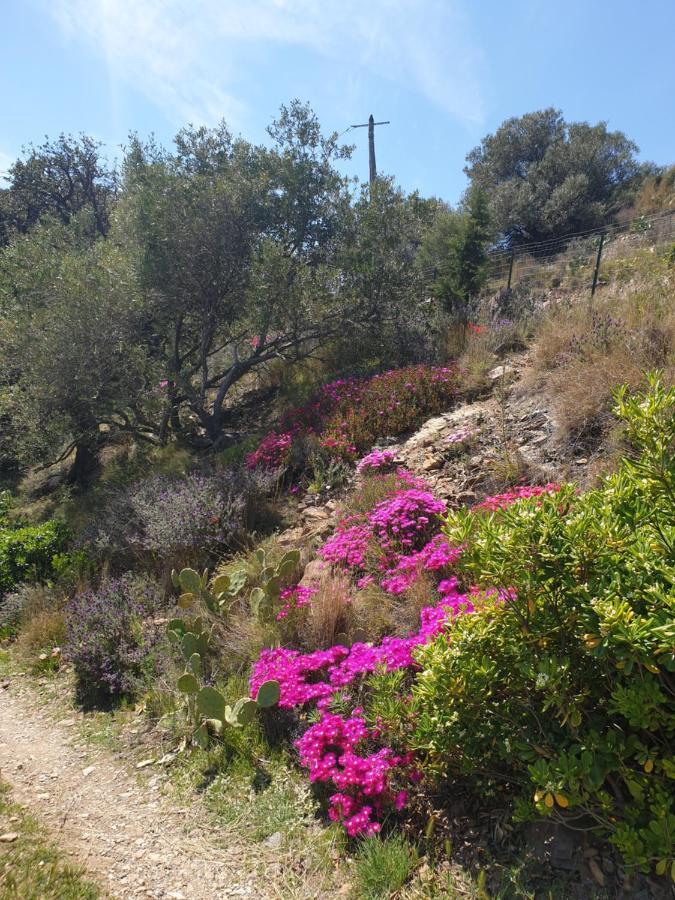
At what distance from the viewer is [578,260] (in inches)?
470

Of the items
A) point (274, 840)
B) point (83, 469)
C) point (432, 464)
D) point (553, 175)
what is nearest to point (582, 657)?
point (274, 840)

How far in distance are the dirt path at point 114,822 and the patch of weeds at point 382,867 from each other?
439 mm

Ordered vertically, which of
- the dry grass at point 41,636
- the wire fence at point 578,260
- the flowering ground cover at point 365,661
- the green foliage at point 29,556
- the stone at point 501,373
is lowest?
the dry grass at point 41,636

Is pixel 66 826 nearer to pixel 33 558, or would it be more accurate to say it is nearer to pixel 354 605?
pixel 354 605

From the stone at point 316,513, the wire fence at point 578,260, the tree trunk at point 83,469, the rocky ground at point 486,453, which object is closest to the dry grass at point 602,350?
the rocky ground at point 486,453

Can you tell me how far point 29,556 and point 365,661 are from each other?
4.96 m

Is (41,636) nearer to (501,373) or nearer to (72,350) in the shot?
(72,350)

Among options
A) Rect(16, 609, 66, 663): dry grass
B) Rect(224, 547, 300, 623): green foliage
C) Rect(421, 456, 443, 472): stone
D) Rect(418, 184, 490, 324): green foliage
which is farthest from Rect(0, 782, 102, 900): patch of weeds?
Rect(418, 184, 490, 324): green foliage

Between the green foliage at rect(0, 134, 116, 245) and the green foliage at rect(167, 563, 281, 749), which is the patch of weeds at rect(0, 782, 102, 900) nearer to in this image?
the green foliage at rect(167, 563, 281, 749)

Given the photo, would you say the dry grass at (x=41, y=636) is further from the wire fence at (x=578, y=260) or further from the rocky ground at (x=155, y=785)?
the wire fence at (x=578, y=260)

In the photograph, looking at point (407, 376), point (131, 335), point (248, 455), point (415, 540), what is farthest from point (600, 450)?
point (131, 335)

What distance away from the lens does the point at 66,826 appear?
114 inches

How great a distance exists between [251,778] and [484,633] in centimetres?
188

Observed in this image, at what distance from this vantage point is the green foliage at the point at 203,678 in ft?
10.6
